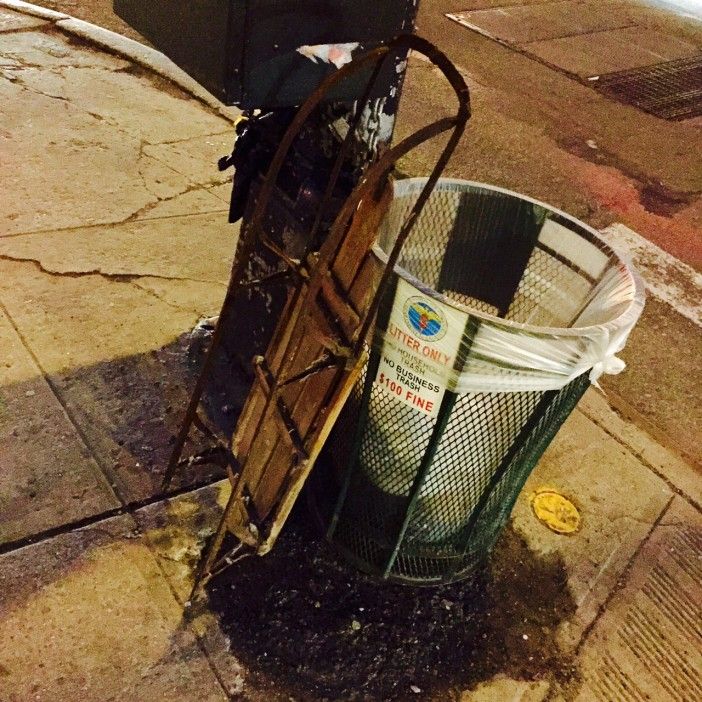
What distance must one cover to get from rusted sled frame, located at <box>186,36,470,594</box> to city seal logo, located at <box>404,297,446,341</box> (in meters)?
0.09

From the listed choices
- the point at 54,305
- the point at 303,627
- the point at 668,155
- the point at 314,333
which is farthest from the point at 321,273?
the point at 668,155

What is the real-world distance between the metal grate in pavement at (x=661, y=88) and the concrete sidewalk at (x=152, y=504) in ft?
10.8

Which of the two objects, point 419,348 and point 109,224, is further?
point 109,224

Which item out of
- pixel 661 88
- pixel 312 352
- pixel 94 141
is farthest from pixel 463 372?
pixel 661 88

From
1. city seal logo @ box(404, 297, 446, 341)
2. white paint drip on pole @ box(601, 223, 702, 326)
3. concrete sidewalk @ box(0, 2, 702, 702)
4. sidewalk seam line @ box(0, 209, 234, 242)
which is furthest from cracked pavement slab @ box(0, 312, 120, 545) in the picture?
white paint drip on pole @ box(601, 223, 702, 326)

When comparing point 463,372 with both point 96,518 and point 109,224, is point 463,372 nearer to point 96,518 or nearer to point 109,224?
point 96,518

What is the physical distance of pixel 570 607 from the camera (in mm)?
2305

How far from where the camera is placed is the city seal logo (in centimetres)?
166

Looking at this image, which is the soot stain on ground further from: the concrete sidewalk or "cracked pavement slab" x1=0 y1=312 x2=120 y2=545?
"cracked pavement slab" x1=0 y1=312 x2=120 y2=545

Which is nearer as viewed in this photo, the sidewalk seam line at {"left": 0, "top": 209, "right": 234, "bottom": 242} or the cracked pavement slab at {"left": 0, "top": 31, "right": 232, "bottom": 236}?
the sidewalk seam line at {"left": 0, "top": 209, "right": 234, "bottom": 242}

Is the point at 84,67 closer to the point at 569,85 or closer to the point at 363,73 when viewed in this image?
the point at 363,73

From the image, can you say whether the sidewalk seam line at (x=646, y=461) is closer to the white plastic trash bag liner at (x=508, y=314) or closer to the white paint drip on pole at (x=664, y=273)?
the white plastic trash bag liner at (x=508, y=314)

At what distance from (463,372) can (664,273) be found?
2985 millimetres

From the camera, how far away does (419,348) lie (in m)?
1.72
